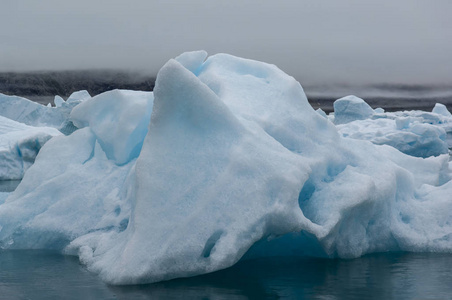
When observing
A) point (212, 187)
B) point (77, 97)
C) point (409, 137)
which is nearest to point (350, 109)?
point (409, 137)

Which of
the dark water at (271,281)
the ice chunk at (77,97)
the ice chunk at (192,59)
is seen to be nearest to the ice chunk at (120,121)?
the ice chunk at (192,59)

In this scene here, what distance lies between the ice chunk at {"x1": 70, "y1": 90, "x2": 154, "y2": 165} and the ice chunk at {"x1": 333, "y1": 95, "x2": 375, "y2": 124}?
81.8 feet

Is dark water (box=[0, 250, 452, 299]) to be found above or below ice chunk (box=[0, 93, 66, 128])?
above

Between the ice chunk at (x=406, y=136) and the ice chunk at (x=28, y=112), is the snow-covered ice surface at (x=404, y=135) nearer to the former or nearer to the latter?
the ice chunk at (x=406, y=136)

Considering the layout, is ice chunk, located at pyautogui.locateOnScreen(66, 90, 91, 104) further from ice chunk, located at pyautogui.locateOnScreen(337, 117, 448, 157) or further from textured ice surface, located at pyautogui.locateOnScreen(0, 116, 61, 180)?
ice chunk, located at pyautogui.locateOnScreen(337, 117, 448, 157)

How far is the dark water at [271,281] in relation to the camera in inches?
181

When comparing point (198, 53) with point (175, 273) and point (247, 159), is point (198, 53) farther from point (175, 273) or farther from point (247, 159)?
point (175, 273)

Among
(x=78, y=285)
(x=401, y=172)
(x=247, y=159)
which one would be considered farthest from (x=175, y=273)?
(x=401, y=172)

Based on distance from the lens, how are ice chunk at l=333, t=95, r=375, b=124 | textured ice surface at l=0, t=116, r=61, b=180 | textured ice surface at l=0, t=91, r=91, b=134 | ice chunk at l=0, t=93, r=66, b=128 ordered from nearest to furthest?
textured ice surface at l=0, t=116, r=61, b=180 < textured ice surface at l=0, t=91, r=91, b=134 < ice chunk at l=0, t=93, r=66, b=128 < ice chunk at l=333, t=95, r=375, b=124

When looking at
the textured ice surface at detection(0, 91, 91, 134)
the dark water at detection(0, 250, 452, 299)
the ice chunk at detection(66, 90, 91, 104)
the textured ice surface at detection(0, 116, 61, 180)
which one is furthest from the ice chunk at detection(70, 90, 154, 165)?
the ice chunk at detection(66, 90, 91, 104)

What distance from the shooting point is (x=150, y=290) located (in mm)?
4660

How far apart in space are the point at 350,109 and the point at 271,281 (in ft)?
92.8

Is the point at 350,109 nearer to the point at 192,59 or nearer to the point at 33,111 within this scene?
the point at 33,111

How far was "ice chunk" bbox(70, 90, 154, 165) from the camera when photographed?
7.48 metres
